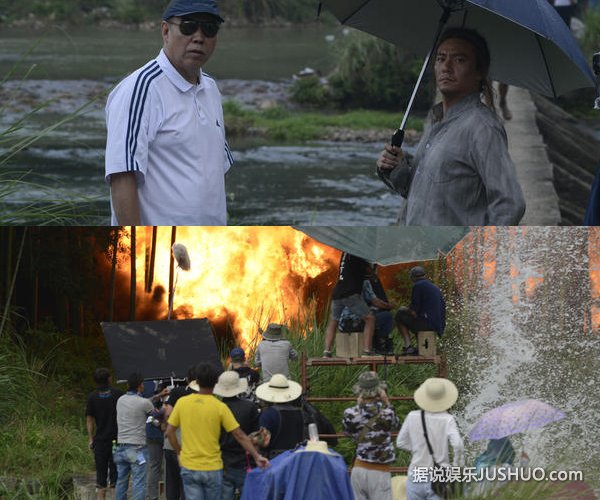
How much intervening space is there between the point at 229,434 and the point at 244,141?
927 inches

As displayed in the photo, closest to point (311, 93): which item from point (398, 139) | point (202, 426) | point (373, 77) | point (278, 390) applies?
point (373, 77)

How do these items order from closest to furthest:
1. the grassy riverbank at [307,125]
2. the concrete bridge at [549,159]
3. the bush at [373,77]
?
the concrete bridge at [549,159] < the grassy riverbank at [307,125] < the bush at [373,77]

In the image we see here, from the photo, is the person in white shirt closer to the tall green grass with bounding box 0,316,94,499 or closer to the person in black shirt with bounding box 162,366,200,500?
the person in black shirt with bounding box 162,366,200,500

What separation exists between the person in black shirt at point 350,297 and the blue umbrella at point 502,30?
2.10 feet

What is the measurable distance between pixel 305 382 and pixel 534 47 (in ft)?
7.26

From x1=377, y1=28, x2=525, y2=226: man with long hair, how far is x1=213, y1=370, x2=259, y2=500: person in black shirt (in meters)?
1.12

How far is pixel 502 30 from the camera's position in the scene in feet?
24.7

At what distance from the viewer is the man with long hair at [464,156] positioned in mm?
6258

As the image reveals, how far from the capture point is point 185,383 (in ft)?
21.5

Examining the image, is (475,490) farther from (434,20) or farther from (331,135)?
(331,135)

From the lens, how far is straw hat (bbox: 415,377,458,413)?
6.45 metres

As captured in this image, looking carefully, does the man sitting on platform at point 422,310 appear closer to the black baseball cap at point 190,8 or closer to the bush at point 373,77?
the black baseball cap at point 190,8

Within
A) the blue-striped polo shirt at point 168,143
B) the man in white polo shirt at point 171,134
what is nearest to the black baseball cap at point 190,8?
the man in white polo shirt at point 171,134

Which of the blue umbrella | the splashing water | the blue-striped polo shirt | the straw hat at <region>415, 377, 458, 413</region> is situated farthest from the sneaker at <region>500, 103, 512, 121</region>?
the blue-striped polo shirt
